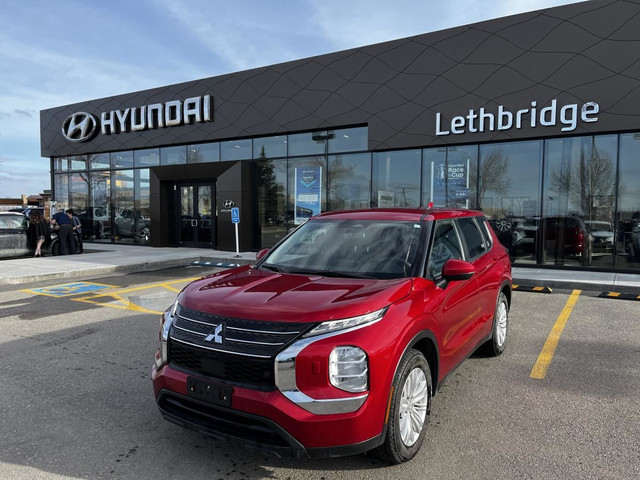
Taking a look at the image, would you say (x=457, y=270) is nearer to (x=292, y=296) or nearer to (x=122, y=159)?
(x=292, y=296)

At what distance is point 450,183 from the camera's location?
43.4 feet

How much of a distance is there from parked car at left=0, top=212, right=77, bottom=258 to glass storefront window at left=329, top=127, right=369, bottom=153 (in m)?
10.4

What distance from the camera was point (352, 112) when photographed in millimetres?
14359

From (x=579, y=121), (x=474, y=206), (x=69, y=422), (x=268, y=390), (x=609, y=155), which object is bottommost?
(x=69, y=422)

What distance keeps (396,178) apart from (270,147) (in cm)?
507

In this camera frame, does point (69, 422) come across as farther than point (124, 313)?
No

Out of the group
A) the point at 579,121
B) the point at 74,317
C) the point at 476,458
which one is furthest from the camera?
the point at 579,121

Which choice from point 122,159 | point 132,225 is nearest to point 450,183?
point 132,225

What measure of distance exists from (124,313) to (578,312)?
24.7 feet

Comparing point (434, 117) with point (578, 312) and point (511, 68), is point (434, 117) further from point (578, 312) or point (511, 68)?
point (578, 312)

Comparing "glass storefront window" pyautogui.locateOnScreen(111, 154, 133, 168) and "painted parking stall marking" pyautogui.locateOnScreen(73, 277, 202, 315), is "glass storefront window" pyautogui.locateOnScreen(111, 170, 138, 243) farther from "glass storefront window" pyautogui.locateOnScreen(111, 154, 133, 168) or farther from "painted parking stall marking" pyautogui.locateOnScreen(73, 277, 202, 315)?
"painted parking stall marking" pyautogui.locateOnScreen(73, 277, 202, 315)

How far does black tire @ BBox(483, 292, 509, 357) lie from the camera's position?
4975mm

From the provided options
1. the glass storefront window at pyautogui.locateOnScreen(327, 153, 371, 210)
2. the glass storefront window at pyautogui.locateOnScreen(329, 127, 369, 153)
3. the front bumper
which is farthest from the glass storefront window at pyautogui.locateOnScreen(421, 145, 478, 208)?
the front bumper

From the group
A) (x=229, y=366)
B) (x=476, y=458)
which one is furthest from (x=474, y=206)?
(x=229, y=366)
